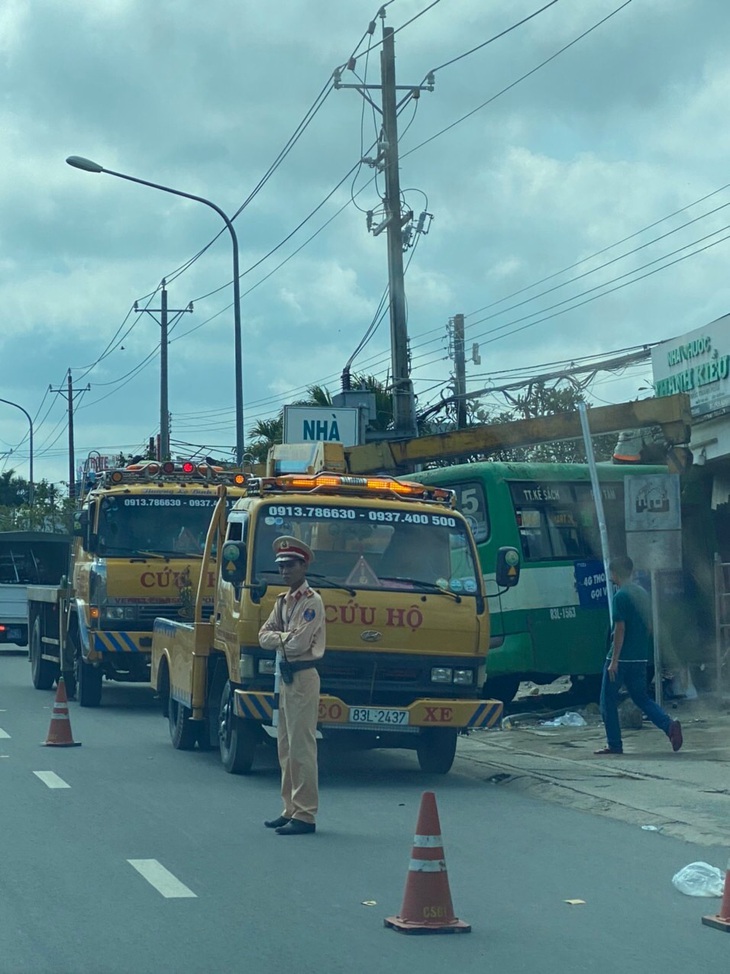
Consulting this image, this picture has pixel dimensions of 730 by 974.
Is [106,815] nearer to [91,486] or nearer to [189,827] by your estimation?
[189,827]

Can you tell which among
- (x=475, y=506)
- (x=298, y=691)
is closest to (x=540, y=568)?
(x=475, y=506)

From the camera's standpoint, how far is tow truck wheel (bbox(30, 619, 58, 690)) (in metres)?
21.6

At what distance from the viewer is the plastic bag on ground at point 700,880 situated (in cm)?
773

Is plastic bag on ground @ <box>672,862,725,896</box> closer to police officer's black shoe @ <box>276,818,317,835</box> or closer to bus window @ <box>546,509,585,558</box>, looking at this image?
police officer's black shoe @ <box>276,818,317,835</box>

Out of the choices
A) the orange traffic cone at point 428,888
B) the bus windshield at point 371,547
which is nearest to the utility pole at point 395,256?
the bus windshield at point 371,547

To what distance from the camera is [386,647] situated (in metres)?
11.8

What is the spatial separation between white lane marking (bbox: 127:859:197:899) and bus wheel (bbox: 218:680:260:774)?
12.2 ft

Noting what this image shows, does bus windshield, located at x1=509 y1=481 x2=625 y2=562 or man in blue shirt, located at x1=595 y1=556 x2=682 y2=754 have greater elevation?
bus windshield, located at x1=509 y1=481 x2=625 y2=562

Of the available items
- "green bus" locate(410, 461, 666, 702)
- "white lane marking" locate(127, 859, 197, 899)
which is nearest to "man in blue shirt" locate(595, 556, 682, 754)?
"green bus" locate(410, 461, 666, 702)

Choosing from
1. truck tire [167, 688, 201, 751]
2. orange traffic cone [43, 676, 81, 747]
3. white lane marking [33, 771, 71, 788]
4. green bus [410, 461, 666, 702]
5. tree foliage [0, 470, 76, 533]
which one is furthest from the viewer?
tree foliage [0, 470, 76, 533]

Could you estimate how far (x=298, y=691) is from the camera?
977 cm

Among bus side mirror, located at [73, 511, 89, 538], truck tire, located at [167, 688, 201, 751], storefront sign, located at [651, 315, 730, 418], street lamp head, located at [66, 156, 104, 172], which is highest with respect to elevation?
street lamp head, located at [66, 156, 104, 172]

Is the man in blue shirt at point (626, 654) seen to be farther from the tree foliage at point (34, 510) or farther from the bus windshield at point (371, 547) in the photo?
the tree foliage at point (34, 510)

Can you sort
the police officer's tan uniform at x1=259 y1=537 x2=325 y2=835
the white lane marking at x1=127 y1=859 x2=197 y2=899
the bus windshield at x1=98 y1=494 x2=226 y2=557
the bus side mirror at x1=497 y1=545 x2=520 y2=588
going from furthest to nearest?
the bus windshield at x1=98 y1=494 x2=226 y2=557
the bus side mirror at x1=497 y1=545 x2=520 y2=588
the police officer's tan uniform at x1=259 y1=537 x2=325 y2=835
the white lane marking at x1=127 y1=859 x2=197 y2=899
